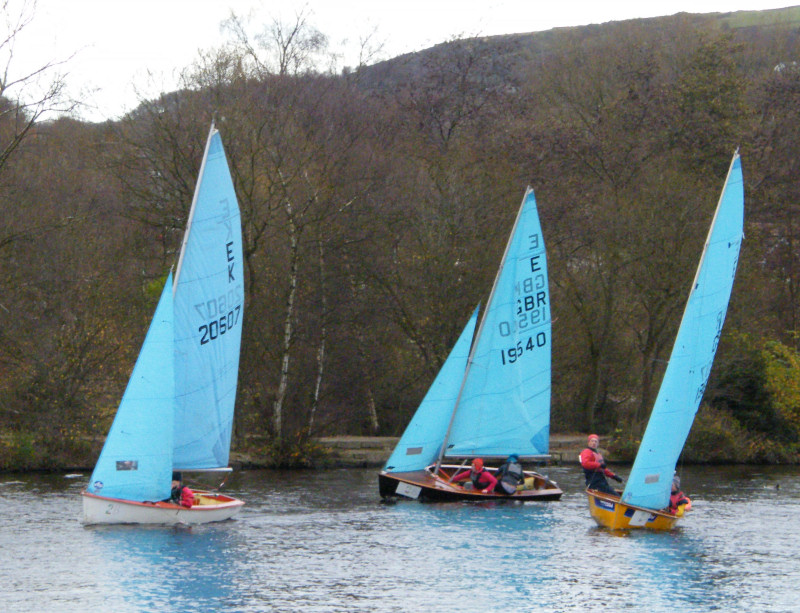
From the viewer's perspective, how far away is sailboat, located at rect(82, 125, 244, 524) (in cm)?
2148

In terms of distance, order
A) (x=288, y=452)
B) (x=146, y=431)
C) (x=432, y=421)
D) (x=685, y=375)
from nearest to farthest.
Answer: (x=146, y=431)
(x=685, y=375)
(x=432, y=421)
(x=288, y=452)

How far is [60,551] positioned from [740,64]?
146 feet

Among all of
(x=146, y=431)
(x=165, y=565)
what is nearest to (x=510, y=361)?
(x=146, y=431)

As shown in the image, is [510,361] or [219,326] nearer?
[219,326]

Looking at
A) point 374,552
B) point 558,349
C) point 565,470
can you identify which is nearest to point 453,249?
point 558,349

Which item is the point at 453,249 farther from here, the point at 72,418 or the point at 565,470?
the point at 72,418

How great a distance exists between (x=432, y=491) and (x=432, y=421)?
6.05ft

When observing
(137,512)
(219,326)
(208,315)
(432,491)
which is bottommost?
(137,512)

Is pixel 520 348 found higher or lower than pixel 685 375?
higher

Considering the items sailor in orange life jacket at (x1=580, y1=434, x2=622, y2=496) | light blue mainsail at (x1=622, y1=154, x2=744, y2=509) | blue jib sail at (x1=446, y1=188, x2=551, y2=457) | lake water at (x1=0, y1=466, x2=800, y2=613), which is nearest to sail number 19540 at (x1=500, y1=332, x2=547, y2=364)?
blue jib sail at (x1=446, y1=188, x2=551, y2=457)

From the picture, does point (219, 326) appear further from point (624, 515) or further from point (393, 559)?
point (624, 515)

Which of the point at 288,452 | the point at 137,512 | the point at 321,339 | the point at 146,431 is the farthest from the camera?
the point at 321,339

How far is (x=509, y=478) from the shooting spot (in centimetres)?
2758

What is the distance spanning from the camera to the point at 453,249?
38656 millimetres
